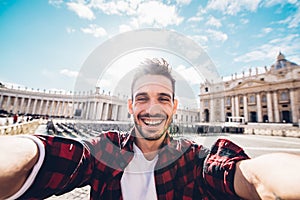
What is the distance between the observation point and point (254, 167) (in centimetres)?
80

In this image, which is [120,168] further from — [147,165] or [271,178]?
[271,178]

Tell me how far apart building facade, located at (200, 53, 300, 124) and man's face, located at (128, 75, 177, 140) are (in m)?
30.2

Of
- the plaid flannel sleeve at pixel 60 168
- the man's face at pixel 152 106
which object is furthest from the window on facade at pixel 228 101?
the plaid flannel sleeve at pixel 60 168

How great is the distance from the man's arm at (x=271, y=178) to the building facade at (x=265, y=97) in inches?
1209

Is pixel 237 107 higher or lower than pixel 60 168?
higher

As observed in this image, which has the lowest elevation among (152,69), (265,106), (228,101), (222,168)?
(222,168)

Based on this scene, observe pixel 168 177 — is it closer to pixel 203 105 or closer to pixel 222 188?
pixel 222 188

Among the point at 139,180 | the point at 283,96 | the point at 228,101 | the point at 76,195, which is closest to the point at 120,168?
the point at 139,180

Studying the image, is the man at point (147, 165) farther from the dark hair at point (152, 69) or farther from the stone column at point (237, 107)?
the stone column at point (237, 107)

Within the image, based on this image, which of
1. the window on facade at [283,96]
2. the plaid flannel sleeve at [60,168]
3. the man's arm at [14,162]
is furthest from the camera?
the window on facade at [283,96]

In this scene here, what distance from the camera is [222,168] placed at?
3.38 feet

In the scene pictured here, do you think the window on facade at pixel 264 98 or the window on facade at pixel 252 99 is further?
the window on facade at pixel 252 99

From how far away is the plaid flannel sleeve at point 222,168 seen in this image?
0.98 metres

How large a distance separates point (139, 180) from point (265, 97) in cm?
4870
